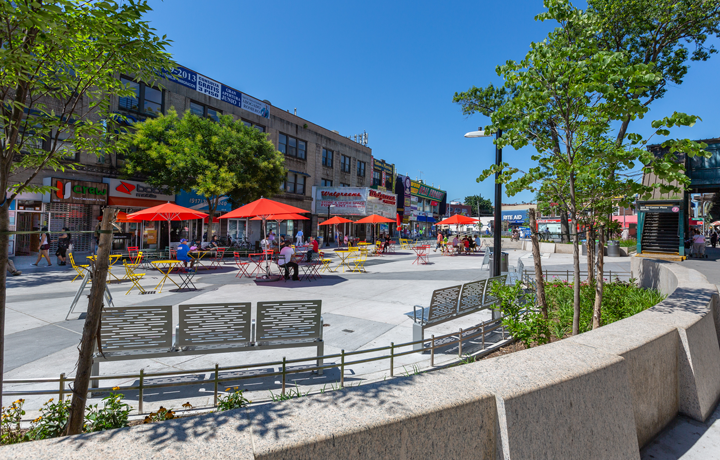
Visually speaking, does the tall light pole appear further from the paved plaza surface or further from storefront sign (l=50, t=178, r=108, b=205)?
storefront sign (l=50, t=178, r=108, b=205)

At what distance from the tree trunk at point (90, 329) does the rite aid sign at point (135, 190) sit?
21362mm

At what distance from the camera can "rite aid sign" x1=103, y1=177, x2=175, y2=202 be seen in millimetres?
20078

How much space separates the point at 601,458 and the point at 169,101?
87.1ft

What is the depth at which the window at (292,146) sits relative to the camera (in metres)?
31.4

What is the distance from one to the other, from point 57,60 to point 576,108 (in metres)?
6.02

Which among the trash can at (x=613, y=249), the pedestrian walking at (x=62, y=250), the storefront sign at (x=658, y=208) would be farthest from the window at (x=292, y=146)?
the storefront sign at (x=658, y=208)

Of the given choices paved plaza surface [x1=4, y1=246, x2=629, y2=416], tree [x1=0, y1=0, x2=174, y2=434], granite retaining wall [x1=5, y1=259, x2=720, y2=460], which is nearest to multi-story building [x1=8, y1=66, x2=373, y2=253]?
paved plaza surface [x1=4, y1=246, x2=629, y2=416]

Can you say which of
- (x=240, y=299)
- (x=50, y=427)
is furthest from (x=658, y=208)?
(x=50, y=427)

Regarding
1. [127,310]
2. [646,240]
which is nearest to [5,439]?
[127,310]

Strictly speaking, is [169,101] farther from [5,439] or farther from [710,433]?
[710,433]

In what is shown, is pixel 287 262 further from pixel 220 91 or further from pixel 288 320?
pixel 220 91

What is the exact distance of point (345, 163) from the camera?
3947 cm

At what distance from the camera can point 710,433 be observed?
3.31 meters

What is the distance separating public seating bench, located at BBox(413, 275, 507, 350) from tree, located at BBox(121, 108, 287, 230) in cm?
1638
